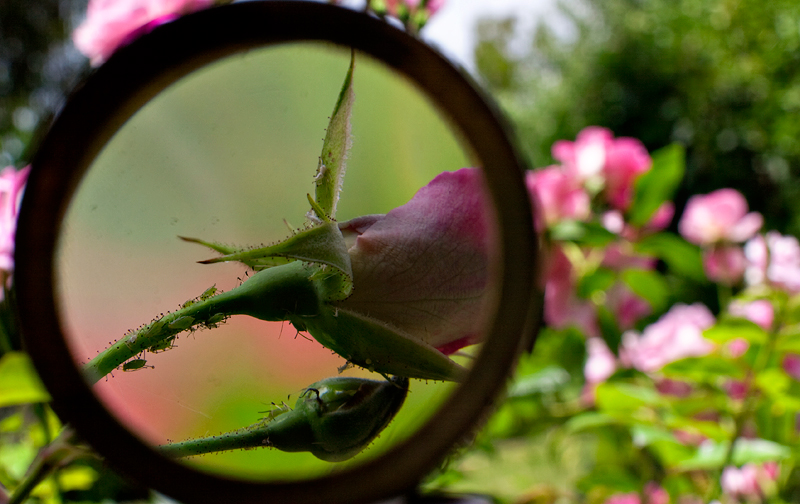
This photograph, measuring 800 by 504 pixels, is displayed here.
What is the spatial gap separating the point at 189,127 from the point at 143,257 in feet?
0.13

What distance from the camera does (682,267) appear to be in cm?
53

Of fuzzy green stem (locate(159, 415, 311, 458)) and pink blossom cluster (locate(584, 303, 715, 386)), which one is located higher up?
pink blossom cluster (locate(584, 303, 715, 386))

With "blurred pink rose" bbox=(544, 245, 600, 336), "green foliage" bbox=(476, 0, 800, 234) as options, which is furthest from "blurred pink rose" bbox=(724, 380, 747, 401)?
"green foliage" bbox=(476, 0, 800, 234)

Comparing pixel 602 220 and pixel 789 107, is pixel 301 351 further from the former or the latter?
pixel 789 107

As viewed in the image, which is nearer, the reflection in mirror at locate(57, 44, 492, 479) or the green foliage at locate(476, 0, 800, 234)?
the reflection in mirror at locate(57, 44, 492, 479)

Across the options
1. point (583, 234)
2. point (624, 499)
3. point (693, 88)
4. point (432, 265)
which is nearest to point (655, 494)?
point (624, 499)

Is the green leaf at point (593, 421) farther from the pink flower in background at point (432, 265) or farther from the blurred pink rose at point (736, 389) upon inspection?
the pink flower in background at point (432, 265)

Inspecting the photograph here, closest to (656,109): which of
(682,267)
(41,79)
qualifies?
(682,267)

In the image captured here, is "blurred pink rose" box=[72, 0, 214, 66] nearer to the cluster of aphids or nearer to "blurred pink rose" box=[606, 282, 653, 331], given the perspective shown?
the cluster of aphids

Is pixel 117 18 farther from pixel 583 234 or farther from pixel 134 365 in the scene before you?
pixel 583 234

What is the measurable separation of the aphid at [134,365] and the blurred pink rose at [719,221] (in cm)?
56

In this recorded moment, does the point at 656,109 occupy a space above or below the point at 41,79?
below

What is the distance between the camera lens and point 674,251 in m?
0.50

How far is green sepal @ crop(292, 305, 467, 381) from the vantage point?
133mm
